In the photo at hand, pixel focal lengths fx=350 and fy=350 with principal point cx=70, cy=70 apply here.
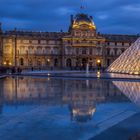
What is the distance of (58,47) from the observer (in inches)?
3723

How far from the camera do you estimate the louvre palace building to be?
91312 mm

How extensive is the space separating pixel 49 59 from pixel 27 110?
82.0 m

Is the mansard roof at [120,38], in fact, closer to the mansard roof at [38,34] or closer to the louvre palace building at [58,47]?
the louvre palace building at [58,47]

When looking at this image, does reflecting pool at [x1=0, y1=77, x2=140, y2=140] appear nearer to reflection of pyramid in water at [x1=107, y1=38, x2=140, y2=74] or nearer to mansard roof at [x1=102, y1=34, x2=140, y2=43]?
reflection of pyramid in water at [x1=107, y1=38, x2=140, y2=74]

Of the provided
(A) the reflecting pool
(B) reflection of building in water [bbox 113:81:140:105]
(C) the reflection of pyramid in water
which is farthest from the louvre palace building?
(A) the reflecting pool

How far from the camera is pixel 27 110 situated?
39.4 feet

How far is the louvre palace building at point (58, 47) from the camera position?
300 ft

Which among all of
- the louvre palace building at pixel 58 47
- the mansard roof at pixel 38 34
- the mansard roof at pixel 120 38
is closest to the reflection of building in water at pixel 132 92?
the louvre palace building at pixel 58 47

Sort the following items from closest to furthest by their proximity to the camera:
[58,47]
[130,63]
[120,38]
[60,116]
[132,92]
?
[60,116] → [132,92] → [130,63] → [58,47] → [120,38]

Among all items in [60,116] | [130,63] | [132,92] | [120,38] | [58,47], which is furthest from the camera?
[120,38]

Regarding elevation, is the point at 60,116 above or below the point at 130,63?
below

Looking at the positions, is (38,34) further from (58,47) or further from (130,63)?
(130,63)

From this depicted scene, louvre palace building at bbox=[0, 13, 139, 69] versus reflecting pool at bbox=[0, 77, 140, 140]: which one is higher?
louvre palace building at bbox=[0, 13, 139, 69]

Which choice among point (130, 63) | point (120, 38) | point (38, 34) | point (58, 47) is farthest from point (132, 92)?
point (120, 38)
